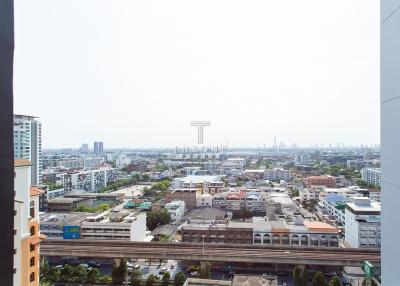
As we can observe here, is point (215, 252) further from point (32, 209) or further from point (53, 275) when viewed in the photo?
point (32, 209)

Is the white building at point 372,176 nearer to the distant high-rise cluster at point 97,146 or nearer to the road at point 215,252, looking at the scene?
the road at point 215,252

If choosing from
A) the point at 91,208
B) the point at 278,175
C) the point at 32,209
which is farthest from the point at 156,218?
the point at 278,175

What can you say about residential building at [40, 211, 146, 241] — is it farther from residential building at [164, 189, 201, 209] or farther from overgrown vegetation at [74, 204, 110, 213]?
residential building at [164, 189, 201, 209]

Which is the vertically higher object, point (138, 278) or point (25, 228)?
point (25, 228)

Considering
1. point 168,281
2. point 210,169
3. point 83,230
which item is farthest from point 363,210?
point 210,169

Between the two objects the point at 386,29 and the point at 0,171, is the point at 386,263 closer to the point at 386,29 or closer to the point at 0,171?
the point at 386,29

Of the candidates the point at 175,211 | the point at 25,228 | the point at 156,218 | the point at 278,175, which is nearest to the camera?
the point at 25,228
